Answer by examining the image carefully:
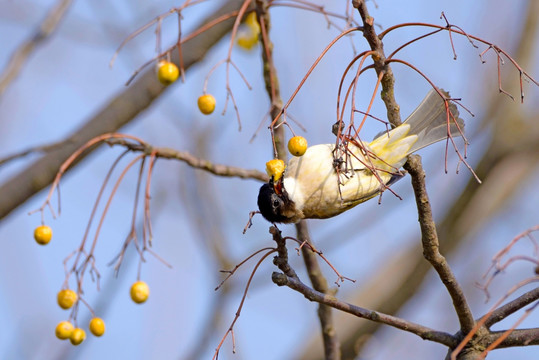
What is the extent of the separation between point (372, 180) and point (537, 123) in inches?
124

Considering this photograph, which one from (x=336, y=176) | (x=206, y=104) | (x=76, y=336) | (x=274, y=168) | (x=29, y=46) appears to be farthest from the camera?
(x=29, y=46)

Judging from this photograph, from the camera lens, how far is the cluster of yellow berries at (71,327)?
2862mm

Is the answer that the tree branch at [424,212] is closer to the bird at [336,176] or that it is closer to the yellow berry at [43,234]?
the bird at [336,176]

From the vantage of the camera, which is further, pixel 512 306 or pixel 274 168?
pixel 274 168

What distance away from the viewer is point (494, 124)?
18.2 feet

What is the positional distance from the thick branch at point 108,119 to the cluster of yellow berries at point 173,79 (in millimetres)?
909

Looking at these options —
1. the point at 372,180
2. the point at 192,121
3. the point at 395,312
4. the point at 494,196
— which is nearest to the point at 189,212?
the point at 192,121

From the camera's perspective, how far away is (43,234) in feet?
9.46

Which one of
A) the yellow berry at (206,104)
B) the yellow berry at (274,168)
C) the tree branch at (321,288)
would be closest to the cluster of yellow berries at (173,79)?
the yellow berry at (206,104)

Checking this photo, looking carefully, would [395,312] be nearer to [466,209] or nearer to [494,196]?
[466,209]

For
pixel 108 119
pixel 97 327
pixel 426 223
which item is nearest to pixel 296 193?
pixel 426 223

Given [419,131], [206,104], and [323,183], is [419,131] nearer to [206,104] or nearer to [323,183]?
[323,183]

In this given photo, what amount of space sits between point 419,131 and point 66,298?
5.43ft

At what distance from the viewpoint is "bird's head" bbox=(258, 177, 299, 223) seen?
3023 millimetres
